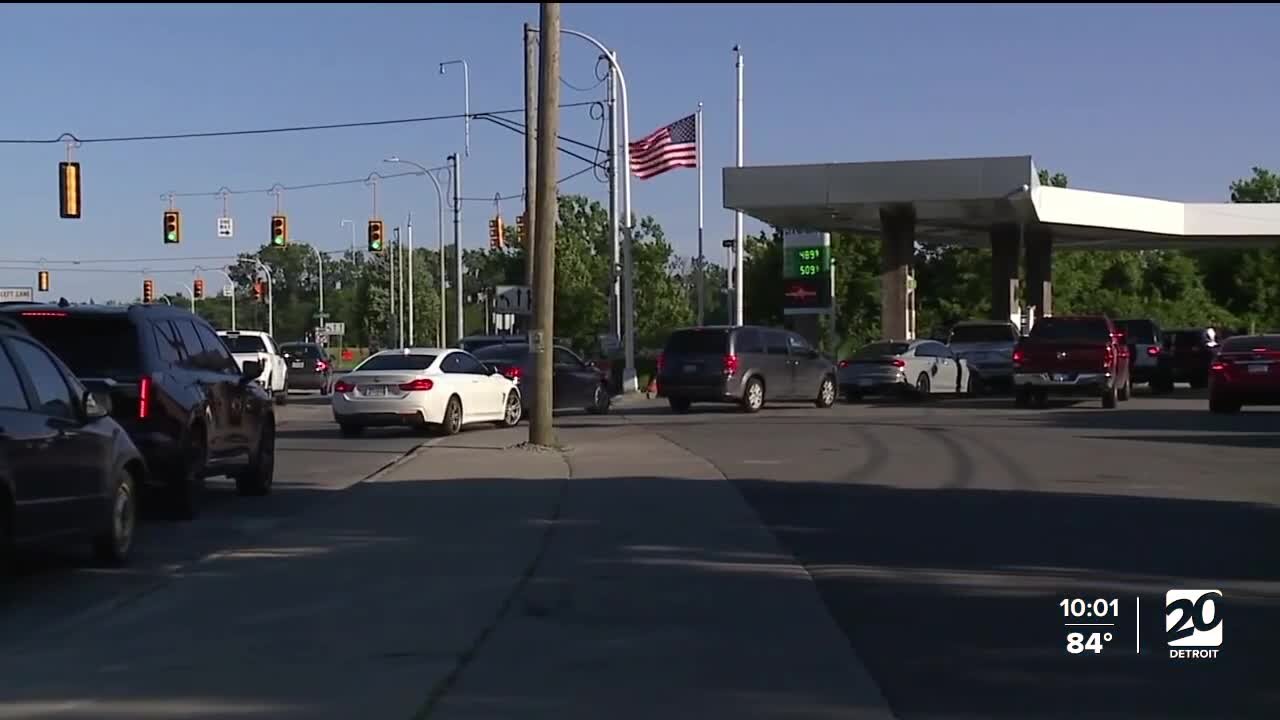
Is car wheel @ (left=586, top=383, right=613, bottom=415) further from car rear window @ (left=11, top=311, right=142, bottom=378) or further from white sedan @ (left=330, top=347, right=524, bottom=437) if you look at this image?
car rear window @ (left=11, top=311, right=142, bottom=378)

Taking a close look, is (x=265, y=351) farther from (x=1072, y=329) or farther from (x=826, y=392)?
(x=1072, y=329)

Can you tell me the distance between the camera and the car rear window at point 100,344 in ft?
46.8

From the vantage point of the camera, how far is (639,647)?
892cm

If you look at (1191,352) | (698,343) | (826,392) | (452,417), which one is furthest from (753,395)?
(1191,352)

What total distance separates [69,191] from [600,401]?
13319 mm

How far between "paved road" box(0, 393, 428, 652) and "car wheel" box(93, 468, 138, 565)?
0.41ft

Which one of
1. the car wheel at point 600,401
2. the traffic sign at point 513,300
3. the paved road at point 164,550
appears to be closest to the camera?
the paved road at point 164,550

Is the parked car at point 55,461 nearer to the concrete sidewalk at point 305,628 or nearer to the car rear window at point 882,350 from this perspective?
the concrete sidewalk at point 305,628

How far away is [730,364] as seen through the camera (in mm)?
32531

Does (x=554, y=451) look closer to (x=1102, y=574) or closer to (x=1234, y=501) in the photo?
(x=1234, y=501)

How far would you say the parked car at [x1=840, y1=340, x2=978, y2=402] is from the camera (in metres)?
37.6

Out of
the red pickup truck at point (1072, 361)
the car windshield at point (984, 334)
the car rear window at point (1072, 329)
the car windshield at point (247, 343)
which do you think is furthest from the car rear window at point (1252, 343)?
the car windshield at point (247, 343)

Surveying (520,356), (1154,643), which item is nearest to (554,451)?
(520,356)

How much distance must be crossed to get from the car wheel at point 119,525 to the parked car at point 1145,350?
3284 cm
